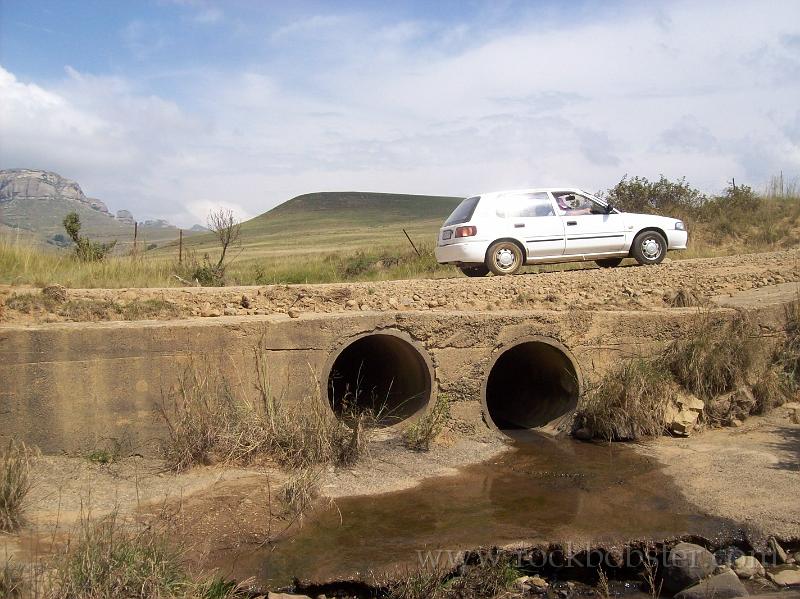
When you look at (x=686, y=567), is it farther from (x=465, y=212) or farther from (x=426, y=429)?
(x=465, y=212)

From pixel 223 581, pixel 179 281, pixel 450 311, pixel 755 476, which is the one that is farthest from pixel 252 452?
pixel 179 281

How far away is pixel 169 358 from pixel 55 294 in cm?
208

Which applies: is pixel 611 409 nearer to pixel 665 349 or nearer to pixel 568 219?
pixel 665 349

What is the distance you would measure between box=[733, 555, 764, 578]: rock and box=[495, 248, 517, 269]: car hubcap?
6.96 meters

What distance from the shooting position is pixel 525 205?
1240 centimetres

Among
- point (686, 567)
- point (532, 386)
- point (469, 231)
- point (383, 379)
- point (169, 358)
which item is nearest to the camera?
point (686, 567)

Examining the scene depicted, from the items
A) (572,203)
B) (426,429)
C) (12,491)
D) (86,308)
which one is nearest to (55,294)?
(86,308)

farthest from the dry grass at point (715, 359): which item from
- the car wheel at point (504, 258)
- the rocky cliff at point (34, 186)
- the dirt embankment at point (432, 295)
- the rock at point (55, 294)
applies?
the rocky cliff at point (34, 186)

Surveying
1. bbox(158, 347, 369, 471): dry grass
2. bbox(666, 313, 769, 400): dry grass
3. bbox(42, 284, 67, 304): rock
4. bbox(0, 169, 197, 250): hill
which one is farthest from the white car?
bbox(0, 169, 197, 250): hill

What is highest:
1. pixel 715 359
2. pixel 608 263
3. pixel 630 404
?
pixel 608 263

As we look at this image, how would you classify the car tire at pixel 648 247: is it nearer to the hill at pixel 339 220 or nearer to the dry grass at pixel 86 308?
the dry grass at pixel 86 308

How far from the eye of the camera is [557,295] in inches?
399

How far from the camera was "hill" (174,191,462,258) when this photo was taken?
4272cm

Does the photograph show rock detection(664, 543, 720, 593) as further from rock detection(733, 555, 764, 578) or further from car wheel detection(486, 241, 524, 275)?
car wheel detection(486, 241, 524, 275)
